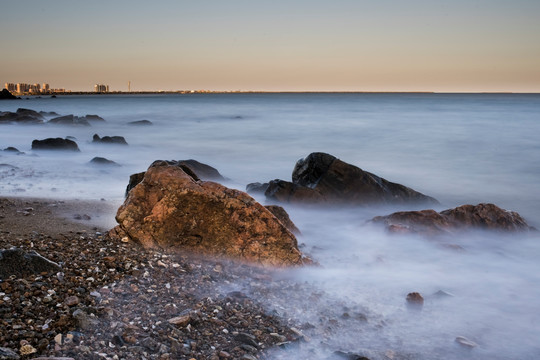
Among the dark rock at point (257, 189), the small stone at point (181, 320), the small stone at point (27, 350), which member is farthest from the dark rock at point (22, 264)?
the dark rock at point (257, 189)

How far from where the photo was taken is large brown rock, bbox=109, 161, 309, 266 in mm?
4883

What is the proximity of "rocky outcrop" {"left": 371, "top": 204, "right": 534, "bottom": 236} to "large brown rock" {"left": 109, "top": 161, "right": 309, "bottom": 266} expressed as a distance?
243 cm

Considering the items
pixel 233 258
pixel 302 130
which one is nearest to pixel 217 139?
pixel 302 130

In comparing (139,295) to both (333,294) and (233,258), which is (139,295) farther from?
(333,294)

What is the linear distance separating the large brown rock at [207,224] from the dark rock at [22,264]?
46.5 inches

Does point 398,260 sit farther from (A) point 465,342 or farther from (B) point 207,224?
(B) point 207,224

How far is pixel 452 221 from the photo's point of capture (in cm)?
709

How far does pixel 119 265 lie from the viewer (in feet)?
13.8

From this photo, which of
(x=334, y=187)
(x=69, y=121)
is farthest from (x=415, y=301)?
(x=69, y=121)

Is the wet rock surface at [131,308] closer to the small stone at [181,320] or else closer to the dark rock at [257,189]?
the small stone at [181,320]

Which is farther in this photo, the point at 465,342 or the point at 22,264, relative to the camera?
the point at 465,342

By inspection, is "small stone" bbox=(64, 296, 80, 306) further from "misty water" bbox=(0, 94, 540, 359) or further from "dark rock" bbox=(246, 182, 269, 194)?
"dark rock" bbox=(246, 182, 269, 194)

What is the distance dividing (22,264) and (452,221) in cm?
586

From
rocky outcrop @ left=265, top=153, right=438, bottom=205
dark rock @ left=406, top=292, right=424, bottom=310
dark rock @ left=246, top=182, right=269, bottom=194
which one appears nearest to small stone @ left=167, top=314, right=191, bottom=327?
dark rock @ left=406, top=292, right=424, bottom=310
